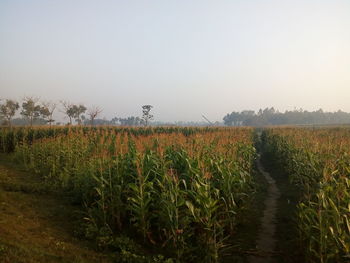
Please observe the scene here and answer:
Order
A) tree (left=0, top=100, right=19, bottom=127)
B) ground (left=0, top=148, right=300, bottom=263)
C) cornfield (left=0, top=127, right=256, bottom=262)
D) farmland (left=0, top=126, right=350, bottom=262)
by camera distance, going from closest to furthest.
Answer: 1. ground (left=0, top=148, right=300, bottom=263)
2. farmland (left=0, top=126, right=350, bottom=262)
3. cornfield (left=0, top=127, right=256, bottom=262)
4. tree (left=0, top=100, right=19, bottom=127)

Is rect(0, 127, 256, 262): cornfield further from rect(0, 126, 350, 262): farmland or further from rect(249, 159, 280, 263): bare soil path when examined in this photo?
rect(249, 159, 280, 263): bare soil path

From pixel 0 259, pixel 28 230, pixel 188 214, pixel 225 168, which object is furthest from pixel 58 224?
pixel 225 168

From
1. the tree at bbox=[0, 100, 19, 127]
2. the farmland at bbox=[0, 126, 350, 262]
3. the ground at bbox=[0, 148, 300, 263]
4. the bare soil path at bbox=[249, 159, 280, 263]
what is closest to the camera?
the ground at bbox=[0, 148, 300, 263]

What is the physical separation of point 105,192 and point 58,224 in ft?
3.70

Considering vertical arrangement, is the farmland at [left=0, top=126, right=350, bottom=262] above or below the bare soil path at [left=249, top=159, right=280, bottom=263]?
above

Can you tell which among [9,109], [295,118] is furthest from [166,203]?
[295,118]

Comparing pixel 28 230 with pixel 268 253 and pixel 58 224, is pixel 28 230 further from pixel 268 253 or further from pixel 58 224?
pixel 268 253

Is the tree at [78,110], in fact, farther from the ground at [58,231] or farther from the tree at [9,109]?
the ground at [58,231]

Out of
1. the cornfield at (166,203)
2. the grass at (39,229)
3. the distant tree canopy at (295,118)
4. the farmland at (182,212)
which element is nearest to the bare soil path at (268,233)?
the farmland at (182,212)

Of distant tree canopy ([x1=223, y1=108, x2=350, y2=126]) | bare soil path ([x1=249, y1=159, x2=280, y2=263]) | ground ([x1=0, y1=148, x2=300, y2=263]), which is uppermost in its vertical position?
distant tree canopy ([x1=223, y1=108, x2=350, y2=126])

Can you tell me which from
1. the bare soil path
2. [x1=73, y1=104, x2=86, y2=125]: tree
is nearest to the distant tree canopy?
[x1=73, y1=104, x2=86, y2=125]: tree

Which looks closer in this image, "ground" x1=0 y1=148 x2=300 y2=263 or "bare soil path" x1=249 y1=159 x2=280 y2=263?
"ground" x1=0 y1=148 x2=300 y2=263

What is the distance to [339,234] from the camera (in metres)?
4.08

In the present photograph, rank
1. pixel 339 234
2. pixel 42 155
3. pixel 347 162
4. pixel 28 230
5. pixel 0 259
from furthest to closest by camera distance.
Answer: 1. pixel 42 155
2. pixel 347 162
3. pixel 28 230
4. pixel 339 234
5. pixel 0 259
